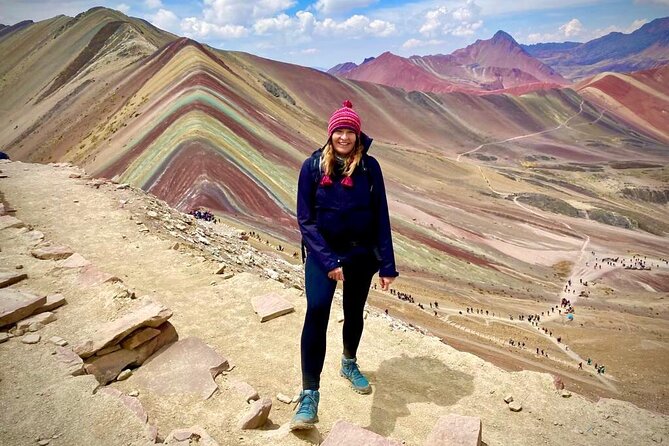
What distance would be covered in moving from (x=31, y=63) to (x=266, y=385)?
75.1m

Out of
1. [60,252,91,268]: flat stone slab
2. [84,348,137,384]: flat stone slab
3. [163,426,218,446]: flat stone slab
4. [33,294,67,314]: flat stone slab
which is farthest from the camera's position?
[60,252,91,268]: flat stone slab

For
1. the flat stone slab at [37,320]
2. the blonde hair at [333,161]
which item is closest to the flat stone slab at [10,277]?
the flat stone slab at [37,320]

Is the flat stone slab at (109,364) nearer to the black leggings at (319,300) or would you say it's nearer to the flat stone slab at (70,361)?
the flat stone slab at (70,361)

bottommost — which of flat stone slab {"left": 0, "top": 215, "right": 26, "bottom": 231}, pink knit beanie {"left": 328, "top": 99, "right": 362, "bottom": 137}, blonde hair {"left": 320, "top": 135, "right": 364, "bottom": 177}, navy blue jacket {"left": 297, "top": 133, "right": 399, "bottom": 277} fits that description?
flat stone slab {"left": 0, "top": 215, "right": 26, "bottom": 231}

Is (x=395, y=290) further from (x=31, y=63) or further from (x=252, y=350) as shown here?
(x=31, y=63)

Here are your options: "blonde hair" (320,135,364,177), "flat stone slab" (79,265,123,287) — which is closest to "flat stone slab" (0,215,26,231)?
"flat stone slab" (79,265,123,287)

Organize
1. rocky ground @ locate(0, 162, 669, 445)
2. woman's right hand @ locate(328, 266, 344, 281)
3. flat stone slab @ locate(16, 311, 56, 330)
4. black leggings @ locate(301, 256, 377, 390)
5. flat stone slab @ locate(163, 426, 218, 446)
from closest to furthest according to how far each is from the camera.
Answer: flat stone slab @ locate(163, 426, 218, 446) < rocky ground @ locate(0, 162, 669, 445) < woman's right hand @ locate(328, 266, 344, 281) < black leggings @ locate(301, 256, 377, 390) < flat stone slab @ locate(16, 311, 56, 330)

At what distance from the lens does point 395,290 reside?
60.0 ft

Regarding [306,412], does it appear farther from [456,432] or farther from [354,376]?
[456,432]

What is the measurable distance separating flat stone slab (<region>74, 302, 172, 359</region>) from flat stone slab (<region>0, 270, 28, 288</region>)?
1591 mm

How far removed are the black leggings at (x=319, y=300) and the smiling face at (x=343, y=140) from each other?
0.89 metres

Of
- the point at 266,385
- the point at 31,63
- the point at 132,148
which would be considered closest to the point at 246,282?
the point at 266,385

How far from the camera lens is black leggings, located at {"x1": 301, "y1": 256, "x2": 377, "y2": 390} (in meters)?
3.44

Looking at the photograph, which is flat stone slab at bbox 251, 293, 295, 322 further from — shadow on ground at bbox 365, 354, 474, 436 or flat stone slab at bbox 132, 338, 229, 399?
shadow on ground at bbox 365, 354, 474, 436
